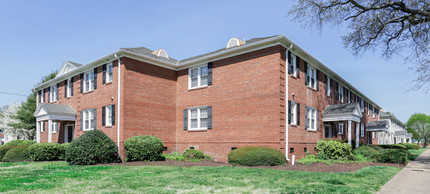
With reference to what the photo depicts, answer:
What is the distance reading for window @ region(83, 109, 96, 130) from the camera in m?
21.0

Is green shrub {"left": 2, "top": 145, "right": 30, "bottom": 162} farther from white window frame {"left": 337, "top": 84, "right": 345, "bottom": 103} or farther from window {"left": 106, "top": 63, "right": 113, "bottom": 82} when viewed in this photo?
white window frame {"left": 337, "top": 84, "right": 345, "bottom": 103}

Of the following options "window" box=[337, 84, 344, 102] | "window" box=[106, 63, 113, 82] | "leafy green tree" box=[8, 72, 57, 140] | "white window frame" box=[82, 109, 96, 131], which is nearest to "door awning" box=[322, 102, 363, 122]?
"window" box=[337, 84, 344, 102]

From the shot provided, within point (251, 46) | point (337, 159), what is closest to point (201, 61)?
point (251, 46)

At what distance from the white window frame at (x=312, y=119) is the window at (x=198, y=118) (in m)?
6.56

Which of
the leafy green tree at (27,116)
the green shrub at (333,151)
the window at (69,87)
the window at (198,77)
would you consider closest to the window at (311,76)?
the green shrub at (333,151)

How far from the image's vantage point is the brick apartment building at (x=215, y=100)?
1648 cm

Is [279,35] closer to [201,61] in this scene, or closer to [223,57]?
[223,57]

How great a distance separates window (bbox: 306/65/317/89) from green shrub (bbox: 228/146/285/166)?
21.6 ft

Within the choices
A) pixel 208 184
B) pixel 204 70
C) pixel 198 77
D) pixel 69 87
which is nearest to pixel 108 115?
pixel 198 77

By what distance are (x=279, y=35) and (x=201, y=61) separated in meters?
5.73

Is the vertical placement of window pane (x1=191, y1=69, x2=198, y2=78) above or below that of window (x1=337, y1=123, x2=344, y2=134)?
above

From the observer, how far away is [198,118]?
781 inches

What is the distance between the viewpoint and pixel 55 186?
27.7ft

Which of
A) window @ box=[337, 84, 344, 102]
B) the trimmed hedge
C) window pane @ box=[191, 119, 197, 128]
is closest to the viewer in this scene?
the trimmed hedge
